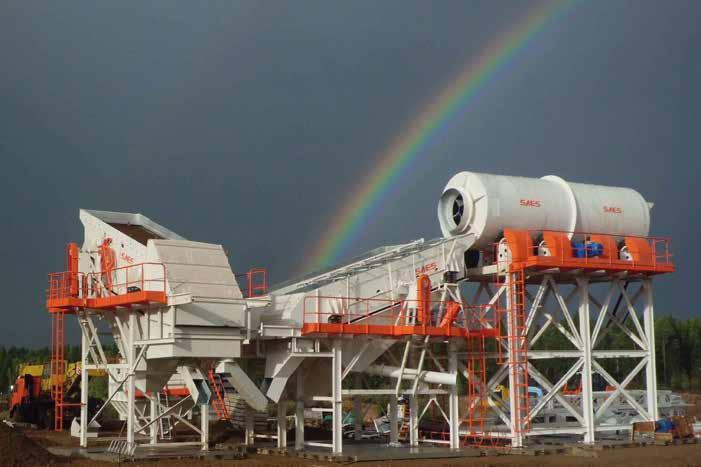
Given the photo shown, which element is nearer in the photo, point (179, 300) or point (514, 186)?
point (179, 300)

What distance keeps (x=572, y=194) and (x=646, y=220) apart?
15.1 ft

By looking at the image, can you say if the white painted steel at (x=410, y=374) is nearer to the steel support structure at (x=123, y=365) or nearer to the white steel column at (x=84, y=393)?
the steel support structure at (x=123, y=365)

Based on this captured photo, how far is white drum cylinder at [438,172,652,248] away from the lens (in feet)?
138

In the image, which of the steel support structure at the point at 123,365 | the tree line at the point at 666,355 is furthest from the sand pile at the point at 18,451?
the tree line at the point at 666,355

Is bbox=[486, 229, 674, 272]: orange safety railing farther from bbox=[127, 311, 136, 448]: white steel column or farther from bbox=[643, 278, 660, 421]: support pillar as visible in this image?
bbox=[127, 311, 136, 448]: white steel column

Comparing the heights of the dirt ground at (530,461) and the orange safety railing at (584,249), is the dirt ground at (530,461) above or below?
below

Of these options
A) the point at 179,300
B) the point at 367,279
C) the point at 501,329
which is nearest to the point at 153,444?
the point at 179,300

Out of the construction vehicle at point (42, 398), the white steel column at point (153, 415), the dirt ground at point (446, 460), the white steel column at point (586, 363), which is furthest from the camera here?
the construction vehicle at point (42, 398)

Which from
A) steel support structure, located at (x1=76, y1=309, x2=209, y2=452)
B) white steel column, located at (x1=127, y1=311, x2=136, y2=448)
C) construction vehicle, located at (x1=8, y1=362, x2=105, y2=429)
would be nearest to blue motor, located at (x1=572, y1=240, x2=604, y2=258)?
steel support structure, located at (x1=76, y1=309, x2=209, y2=452)

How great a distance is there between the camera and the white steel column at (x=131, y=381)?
34.8 metres

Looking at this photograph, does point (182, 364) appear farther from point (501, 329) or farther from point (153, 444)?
point (501, 329)

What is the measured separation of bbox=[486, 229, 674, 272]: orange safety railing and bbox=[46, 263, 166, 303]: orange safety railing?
14.9 metres

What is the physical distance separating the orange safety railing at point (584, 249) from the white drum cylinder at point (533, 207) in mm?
448

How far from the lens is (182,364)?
35.9m
